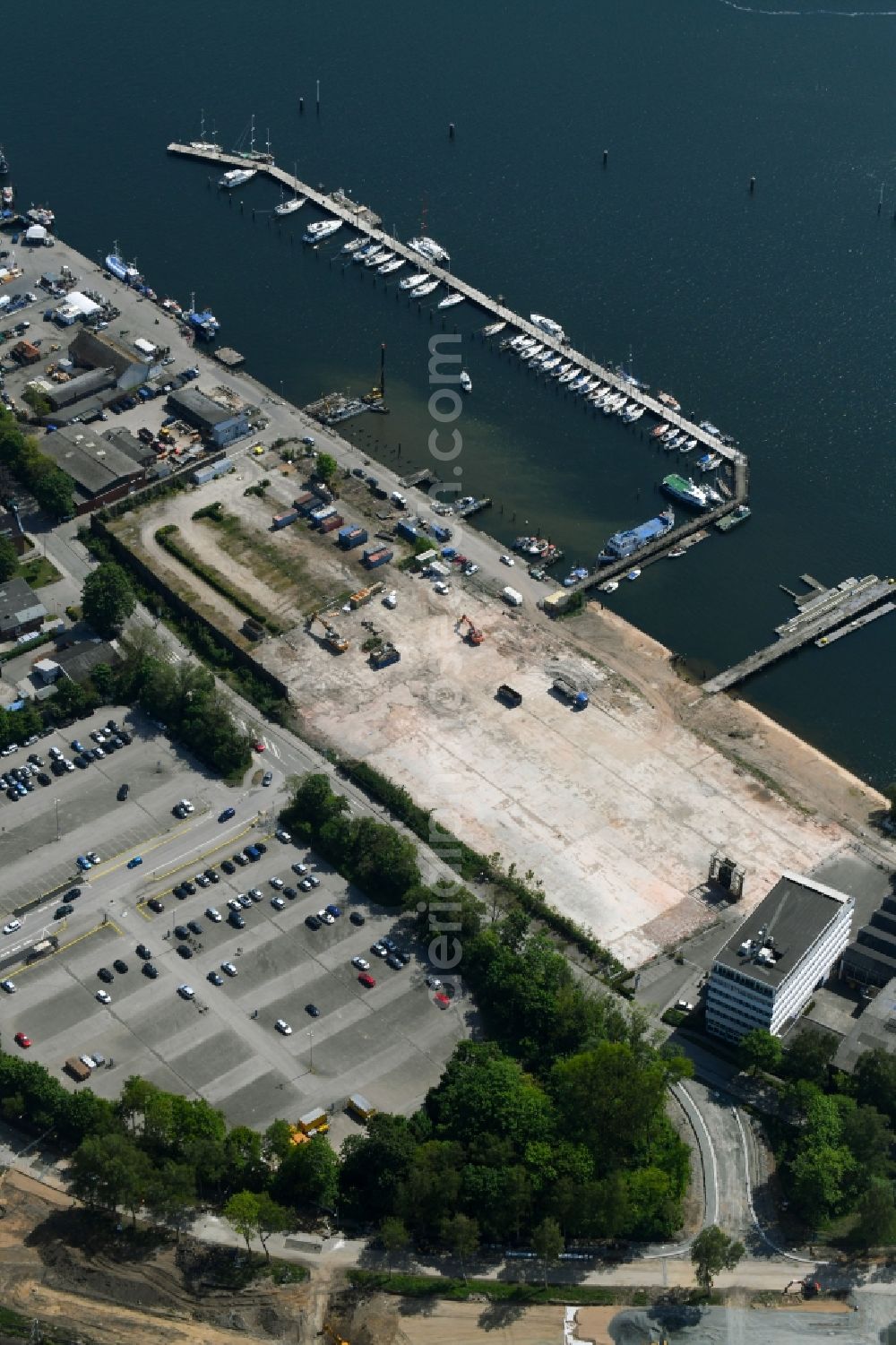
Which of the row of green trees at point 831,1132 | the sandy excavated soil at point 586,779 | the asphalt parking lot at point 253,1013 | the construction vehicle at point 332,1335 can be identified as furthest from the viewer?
the sandy excavated soil at point 586,779

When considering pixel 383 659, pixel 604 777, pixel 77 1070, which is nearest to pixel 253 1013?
pixel 77 1070

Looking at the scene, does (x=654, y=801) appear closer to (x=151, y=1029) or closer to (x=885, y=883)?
(x=885, y=883)

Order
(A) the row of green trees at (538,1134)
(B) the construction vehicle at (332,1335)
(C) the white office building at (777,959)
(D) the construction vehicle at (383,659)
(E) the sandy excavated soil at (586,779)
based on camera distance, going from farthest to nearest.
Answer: (D) the construction vehicle at (383,659) → (E) the sandy excavated soil at (586,779) → (C) the white office building at (777,959) → (A) the row of green trees at (538,1134) → (B) the construction vehicle at (332,1335)

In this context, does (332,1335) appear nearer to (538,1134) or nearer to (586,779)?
(538,1134)

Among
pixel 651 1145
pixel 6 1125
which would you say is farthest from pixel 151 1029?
pixel 651 1145

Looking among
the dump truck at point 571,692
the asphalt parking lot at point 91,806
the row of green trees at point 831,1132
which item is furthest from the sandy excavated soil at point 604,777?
the row of green trees at point 831,1132

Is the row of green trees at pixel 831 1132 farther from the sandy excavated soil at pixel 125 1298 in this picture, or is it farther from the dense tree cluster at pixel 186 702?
the dense tree cluster at pixel 186 702
